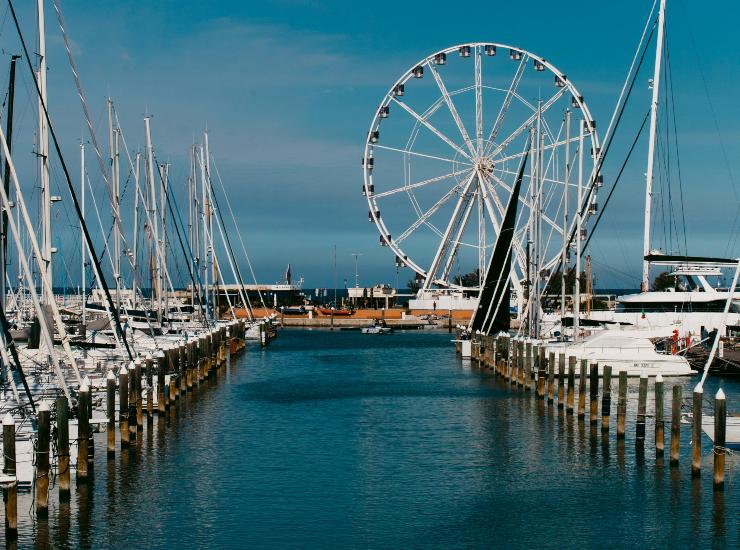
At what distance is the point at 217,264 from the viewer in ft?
297

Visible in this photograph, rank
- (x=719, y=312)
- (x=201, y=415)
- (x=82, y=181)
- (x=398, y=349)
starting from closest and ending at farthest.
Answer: (x=201, y=415), (x=82, y=181), (x=719, y=312), (x=398, y=349)

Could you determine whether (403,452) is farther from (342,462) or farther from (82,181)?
(82,181)

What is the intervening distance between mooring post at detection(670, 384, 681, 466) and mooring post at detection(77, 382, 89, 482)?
13276 mm

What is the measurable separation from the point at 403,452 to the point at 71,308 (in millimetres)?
45958

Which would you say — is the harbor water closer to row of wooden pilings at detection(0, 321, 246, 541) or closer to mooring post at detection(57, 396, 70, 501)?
row of wooden pilings at detection(0, 321, 246, 541)

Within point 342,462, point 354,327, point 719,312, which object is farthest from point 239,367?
point 354,327

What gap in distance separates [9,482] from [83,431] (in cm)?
490

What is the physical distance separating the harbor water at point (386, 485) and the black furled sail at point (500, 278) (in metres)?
20.6

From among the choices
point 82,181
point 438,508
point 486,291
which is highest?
point 82,181

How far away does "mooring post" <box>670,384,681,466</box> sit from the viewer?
27891 millimetres

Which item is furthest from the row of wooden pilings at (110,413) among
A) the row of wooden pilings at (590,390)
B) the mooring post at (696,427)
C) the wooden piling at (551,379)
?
the wooden piling at (551,379)

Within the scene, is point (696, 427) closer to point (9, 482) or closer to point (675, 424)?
point (675, 424)

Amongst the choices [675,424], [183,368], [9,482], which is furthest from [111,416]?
[183,368]

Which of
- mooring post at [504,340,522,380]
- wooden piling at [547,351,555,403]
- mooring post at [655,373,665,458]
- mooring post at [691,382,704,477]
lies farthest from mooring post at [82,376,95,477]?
mooring post at [504,340,522,380]
